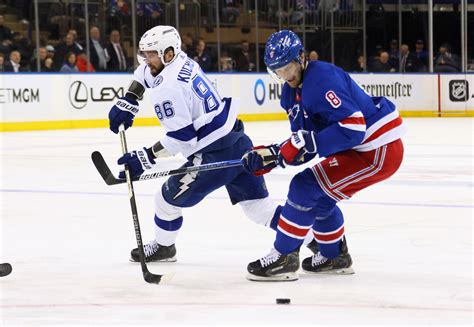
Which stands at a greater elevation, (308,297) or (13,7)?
(13,7)

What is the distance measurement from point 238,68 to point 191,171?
566 inches

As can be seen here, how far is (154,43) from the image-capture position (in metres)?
4.44

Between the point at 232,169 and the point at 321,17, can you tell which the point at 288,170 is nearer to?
the point at 232,169

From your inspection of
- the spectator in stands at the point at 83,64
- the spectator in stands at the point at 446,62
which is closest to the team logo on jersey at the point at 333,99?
the spectator in stands at the point at 83,64

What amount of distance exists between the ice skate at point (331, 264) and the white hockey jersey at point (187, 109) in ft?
2.26

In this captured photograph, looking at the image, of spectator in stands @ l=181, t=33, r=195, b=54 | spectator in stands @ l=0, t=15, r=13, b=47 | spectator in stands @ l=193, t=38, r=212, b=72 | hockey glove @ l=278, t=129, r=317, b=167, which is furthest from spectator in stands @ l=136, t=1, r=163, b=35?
hockey glove @ l=278, t=129, r=317, b=167

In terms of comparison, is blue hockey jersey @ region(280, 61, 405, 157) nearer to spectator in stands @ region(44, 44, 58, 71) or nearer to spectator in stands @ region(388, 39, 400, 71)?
spectator in stands @ region(44, 44, 58, 71)

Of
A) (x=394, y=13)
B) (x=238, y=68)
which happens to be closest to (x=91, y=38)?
(x=238, y=68)

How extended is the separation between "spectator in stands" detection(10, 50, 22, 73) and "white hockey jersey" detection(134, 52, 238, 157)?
34.8 ft

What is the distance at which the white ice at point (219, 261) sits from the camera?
11.7 feet

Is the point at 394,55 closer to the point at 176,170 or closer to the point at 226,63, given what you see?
the point at 226,63

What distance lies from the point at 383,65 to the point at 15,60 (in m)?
8.20

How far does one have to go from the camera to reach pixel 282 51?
3994 millimetres

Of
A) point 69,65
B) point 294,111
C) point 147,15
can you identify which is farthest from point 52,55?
point 294,111
